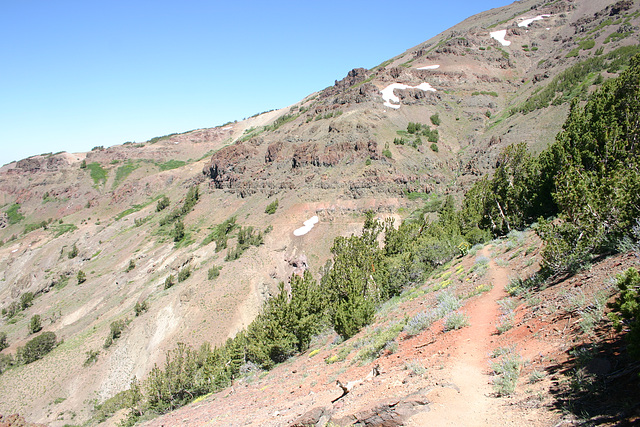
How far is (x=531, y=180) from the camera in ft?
72.5

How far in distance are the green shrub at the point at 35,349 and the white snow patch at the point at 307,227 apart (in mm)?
26669

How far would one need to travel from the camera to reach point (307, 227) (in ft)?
135

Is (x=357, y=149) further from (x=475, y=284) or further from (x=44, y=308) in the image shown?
(x=44, y=308)

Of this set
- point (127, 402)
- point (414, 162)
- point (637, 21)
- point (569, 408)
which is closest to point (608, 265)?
point (569, 408)

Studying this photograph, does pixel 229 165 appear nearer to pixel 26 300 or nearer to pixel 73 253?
pixel 73 253

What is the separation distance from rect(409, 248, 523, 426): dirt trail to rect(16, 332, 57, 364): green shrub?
40.1 m

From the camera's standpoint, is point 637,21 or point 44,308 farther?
point 637,21

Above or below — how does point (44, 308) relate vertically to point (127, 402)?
above

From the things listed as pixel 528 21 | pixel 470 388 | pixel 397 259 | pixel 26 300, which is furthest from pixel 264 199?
pixel 528 21

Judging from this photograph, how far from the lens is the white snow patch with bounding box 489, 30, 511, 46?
79.4 m

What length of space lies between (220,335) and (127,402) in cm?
789

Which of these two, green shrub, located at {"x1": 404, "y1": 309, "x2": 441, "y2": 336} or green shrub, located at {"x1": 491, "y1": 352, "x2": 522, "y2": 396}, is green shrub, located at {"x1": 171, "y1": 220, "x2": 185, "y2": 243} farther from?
green shrub, located at {"x1": 491, "y1": 352, "x2": 522, "y2": 396}

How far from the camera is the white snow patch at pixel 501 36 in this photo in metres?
79.4

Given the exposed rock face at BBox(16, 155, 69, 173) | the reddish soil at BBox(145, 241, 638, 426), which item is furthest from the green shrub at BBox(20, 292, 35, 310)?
the exposed rock face at BBox(16, 155, 69, 173)
